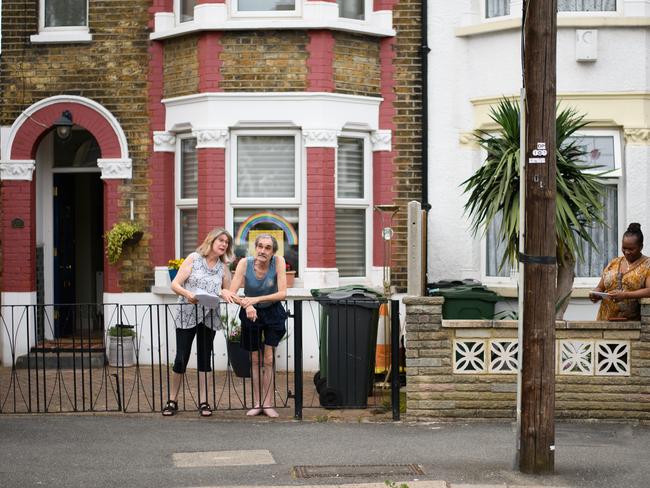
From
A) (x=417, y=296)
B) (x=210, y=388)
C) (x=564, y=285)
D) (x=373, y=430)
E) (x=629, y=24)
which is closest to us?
(x=373, y=430)

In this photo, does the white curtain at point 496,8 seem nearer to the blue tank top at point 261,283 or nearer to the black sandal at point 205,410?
the blue tank top at point 261,283

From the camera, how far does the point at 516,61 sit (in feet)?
48.5

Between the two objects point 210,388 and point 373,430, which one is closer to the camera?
point 373,430

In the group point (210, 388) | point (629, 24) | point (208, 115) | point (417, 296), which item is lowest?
point (210, 388)

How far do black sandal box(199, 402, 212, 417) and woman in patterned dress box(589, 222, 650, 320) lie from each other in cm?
371

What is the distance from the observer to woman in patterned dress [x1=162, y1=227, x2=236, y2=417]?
11148 mm

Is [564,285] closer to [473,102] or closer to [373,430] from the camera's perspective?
[373,430]

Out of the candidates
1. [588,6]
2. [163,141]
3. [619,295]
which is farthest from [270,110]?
[619,295]

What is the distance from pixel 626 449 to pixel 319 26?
7.01 metres

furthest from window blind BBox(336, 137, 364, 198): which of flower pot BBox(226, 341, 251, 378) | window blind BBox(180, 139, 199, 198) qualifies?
flower pot BBox(226, 341, 251, 378)

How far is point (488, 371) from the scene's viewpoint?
10.8m

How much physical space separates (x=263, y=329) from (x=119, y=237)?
4.63m

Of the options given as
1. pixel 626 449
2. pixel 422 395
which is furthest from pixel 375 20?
pixel 626 449

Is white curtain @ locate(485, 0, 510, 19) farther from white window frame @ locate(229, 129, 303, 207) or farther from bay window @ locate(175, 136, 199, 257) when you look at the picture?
bay window @ locate(175, 136, 199, 257)
